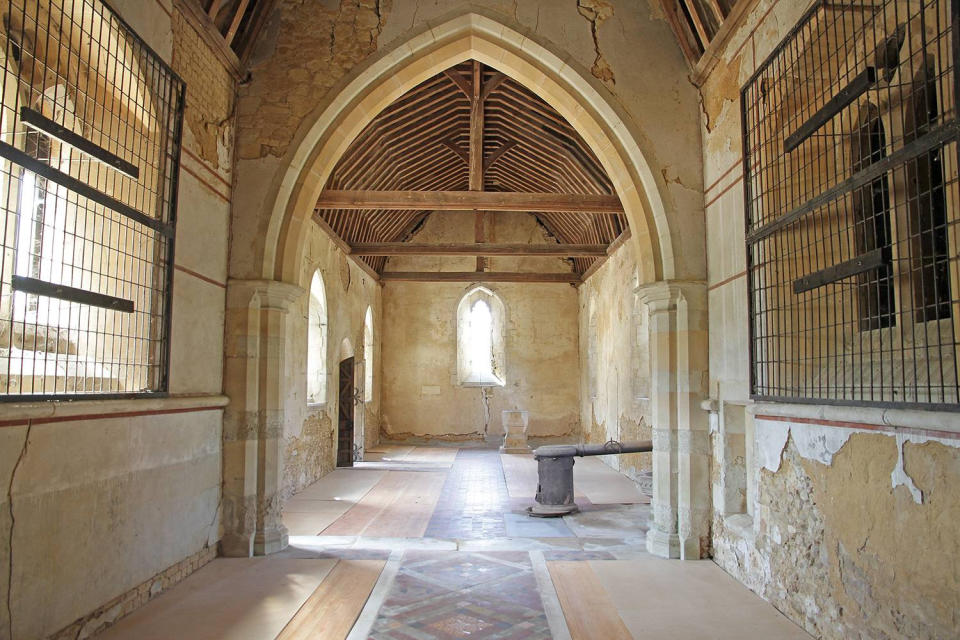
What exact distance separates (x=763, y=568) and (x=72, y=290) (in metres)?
4.10

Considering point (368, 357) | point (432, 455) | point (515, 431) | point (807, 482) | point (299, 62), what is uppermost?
point (299, 62)

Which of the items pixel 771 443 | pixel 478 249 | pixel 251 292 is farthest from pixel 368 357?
pixel 771 443

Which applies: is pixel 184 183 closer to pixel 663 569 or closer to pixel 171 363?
pixel 171 363

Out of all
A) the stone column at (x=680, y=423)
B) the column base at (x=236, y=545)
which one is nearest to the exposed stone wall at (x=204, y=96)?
the column base at (x=236, y=545)

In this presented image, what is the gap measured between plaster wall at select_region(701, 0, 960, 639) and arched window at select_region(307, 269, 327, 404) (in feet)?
19.2

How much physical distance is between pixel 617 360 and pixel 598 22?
19.8 ft

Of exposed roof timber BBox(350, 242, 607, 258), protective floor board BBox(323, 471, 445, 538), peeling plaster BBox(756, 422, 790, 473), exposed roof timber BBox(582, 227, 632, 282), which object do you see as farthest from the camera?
exposed roof timber BBox(350, 242, 607, 258)

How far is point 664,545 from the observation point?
4.96 meters

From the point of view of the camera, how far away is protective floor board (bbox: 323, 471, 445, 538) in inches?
235

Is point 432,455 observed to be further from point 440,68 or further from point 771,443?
point 771,443

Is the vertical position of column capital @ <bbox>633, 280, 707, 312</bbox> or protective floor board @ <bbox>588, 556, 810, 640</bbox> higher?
column capital @ <bbox>633, 280, 707, 312</bbox>

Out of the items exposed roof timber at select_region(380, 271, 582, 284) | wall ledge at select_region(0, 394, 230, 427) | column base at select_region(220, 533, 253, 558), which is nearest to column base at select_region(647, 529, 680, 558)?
column base at select_region(220, 533, 253, 558)

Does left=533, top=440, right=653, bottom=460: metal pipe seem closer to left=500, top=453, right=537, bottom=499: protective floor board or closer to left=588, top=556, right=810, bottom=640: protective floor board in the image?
left=500, top=453, right=537, bottom=499: protective floor board

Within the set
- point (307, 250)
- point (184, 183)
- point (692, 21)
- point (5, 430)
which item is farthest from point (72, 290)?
point (307, 250)
